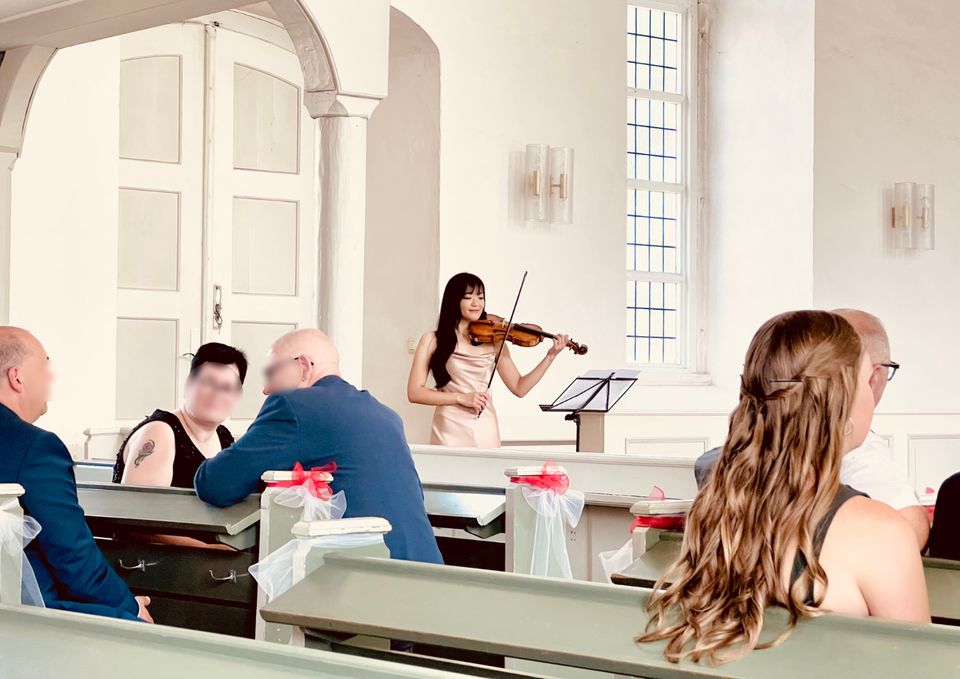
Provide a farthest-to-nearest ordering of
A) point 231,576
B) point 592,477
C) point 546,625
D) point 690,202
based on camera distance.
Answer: point 690,202 → point 592,477 → point 231,576 → point 546,625

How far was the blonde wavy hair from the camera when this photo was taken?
1.82 meters

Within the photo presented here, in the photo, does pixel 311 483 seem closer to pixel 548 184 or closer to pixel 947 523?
pixel 947 523

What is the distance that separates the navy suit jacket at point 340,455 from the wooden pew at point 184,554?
0.38 feet

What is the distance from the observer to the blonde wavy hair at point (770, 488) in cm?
182

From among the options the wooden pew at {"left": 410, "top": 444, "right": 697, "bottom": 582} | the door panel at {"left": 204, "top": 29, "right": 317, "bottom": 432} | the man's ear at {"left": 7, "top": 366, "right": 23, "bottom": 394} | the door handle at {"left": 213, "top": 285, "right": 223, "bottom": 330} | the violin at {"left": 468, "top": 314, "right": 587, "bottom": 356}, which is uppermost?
the door panel at {"left": 204, "top": 29, "right": 317, "bottom": 432}

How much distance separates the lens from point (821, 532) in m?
1.88

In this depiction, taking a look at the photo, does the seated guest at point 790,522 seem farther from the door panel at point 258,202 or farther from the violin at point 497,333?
the door panel at point 258,202

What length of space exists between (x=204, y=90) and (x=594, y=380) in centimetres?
325

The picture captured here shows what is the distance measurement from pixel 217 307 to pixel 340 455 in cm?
479

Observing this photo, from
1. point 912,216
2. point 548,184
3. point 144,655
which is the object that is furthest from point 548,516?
point 912,216

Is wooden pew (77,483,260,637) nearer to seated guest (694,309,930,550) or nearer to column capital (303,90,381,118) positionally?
seated guest (694,309,930,550)

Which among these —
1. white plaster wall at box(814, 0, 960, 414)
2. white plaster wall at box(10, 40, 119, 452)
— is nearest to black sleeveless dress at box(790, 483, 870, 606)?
white plaster wall at box(10, 40, 119, 452)

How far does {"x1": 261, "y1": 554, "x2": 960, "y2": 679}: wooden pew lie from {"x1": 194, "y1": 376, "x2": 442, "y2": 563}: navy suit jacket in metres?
1.12

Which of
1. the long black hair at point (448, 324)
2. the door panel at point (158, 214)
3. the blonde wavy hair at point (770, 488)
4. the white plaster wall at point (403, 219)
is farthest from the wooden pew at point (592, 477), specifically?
the door panel at point (158, 214)
